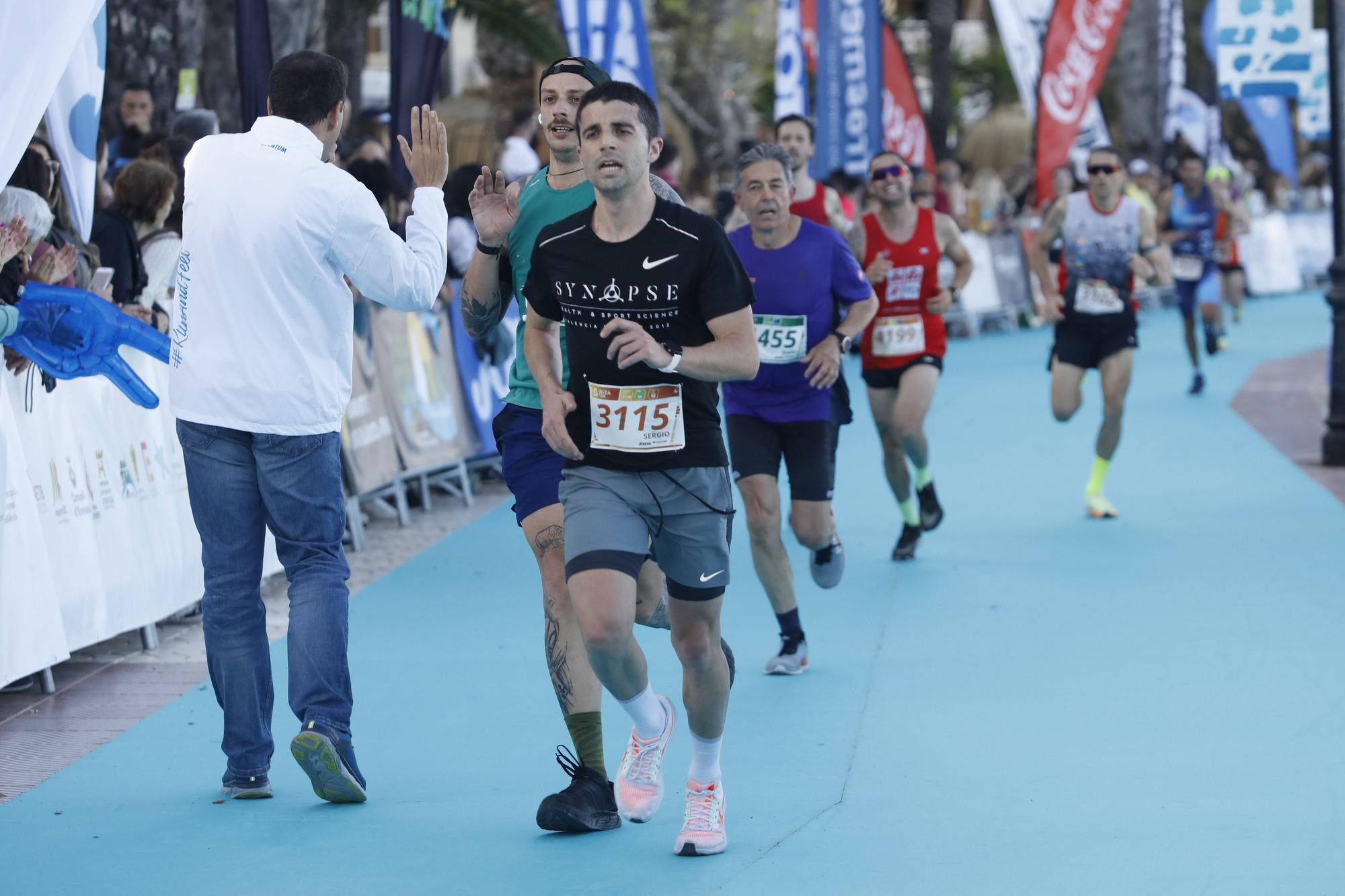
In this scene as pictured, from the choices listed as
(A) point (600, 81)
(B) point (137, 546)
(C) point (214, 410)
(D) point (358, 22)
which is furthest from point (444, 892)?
(D) point (358, 22)

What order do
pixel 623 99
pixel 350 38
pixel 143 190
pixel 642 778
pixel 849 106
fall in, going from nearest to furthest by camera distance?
pixel 623 99 → pixel 642 778 → pixel 143 190 → pixel 350 38 → pixel 849 106

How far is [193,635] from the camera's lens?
7.79 metres

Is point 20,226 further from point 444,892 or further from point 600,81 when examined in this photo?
point 444,892

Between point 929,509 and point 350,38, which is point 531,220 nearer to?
point 929,509

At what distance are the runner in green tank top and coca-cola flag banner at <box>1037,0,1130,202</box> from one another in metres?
13.7

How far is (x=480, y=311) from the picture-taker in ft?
16.9

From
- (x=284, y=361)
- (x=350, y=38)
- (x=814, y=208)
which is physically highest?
(x=350, y=38)

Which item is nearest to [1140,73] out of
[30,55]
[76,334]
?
[76,334]

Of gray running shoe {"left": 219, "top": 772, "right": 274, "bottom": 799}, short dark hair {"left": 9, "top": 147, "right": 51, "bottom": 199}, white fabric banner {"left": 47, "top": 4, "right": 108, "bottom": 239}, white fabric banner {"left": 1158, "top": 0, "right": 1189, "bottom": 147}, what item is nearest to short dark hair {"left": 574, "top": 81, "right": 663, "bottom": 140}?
gray running shoe {"left": 219, "top": 772, "right": 274, "bottom": 799}

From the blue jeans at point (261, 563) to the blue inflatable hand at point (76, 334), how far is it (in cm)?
136

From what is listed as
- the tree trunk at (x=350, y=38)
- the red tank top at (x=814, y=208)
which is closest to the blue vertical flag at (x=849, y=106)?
the tree trunk at (x=350, y=38)

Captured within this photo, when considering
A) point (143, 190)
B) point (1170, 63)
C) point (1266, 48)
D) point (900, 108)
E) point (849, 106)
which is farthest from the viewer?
point (1170, 63)

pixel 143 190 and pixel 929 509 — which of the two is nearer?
pixel 143 190

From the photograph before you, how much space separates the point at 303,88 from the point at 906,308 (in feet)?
14.8
